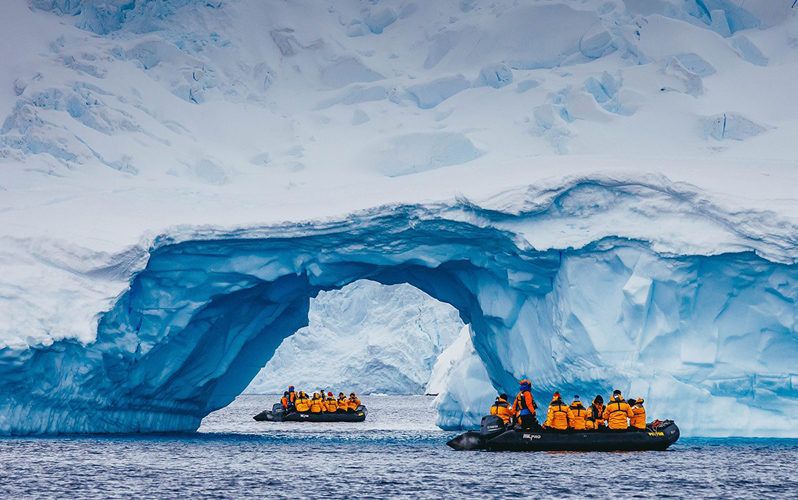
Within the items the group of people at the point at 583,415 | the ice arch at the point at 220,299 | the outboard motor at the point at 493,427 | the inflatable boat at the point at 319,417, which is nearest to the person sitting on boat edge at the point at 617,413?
the group of people at the point at 583,415

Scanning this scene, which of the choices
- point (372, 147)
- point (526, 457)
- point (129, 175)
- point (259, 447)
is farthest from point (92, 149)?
point (526, 457)

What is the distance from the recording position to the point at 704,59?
27172 mm

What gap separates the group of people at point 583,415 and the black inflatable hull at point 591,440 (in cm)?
14

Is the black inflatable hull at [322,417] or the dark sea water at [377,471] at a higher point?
the black inflatable hull at [322,417]

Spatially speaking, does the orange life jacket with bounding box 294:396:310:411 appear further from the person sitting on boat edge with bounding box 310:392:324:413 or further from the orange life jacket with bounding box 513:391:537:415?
the orange life jacket with bounding box 513:391:537:415

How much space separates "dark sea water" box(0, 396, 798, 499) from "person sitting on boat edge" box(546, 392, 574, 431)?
0.54 metres

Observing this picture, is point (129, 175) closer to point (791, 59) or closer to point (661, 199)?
point (661, 199)

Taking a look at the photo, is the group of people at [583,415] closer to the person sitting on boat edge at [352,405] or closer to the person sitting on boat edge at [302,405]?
the person sitting on boat edge at [352,405]

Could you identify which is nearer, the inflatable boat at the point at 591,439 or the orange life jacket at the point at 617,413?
the orange life jacket at the point at 617,413

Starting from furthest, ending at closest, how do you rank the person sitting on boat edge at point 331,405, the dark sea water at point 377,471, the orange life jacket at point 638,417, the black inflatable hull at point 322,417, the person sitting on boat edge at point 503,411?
the person sitting on boat edge at point 331,405 → the black inflatable hull at point 322,417 → the person sitting on boat edge at point 503,411 → the orange life jacket at point 638,417 → the dark sea water at point 377,471

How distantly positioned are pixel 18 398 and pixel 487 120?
13.8 m

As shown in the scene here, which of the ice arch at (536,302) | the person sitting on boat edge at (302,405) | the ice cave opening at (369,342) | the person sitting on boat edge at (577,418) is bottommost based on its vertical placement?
the person sitting on boat edge at (577,418)

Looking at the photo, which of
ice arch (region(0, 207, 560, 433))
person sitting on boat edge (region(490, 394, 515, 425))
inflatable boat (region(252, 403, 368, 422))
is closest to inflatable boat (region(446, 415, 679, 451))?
person sitting on boat edge (region(490, 394, 515, 425))

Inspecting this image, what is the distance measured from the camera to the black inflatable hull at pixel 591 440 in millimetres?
18031
